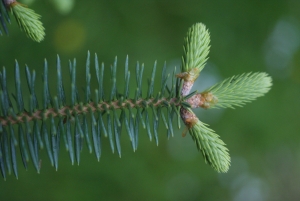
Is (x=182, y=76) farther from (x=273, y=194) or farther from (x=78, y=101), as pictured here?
(x=273, y=194)

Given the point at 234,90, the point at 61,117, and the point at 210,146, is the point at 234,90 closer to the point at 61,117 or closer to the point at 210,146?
the point at 210,146

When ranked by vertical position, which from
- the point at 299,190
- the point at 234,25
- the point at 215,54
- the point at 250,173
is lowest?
the point at 299,190

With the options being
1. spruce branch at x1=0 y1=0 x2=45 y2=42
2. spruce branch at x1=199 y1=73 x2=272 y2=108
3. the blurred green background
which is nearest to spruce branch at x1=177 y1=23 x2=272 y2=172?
spruce branch at x1=199 y1=73 x2=272 y2=108

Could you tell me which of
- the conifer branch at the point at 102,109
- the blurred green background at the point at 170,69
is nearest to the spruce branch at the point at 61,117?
the conifer branch at the point at 102,109

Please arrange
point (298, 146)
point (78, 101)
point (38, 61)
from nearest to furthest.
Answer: point (78, 101), point (38, 61), point (298, 146)

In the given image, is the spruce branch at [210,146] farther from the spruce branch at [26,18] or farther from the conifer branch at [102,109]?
the spruce branch at [26,18]

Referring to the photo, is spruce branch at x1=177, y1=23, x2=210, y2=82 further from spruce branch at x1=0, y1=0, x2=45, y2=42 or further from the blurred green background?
the blurred green background

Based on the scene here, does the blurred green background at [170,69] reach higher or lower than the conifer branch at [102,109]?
higher

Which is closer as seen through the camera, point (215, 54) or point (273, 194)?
point (215, 54)

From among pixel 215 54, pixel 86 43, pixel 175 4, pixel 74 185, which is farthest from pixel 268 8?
pixel 74 185
